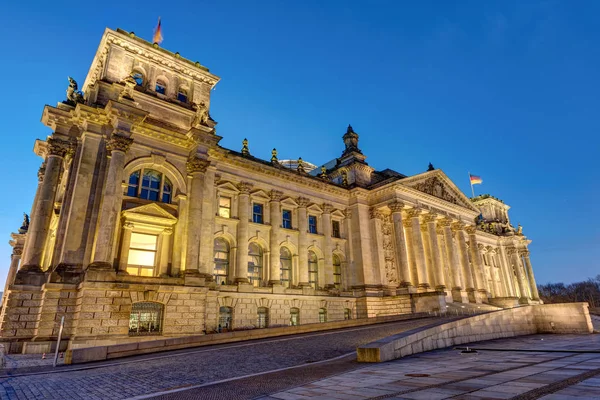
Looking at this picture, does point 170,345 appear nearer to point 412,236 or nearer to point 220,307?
point 220,307

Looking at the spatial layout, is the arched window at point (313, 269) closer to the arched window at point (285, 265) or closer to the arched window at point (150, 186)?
the arched window at point (285, 265)

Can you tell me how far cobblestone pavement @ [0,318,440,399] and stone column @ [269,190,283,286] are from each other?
14.2 metres

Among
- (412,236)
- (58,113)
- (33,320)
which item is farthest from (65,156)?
(412,236)

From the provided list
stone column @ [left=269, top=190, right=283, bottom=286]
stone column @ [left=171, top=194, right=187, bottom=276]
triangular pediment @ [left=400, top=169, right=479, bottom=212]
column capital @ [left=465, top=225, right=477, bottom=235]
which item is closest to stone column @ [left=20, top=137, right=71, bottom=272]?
stone column @ [left=171, top=194, right=187, bottom=276]

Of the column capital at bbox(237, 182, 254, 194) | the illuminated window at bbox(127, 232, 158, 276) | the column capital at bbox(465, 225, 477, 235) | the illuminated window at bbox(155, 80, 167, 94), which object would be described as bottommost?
the illuminated window at bbox(127, 232, 158, 276)

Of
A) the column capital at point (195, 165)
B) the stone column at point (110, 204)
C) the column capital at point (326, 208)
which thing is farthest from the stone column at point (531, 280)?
the stone column at point (110, 204)

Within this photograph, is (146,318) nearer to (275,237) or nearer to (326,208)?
(275,237)

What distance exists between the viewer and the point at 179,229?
2562cm

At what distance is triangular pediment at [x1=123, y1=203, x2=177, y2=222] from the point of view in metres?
23.8

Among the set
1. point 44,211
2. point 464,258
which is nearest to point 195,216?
point 44,211

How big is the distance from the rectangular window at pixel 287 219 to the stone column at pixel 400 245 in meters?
11.7

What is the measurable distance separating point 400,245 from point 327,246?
8.66 metres

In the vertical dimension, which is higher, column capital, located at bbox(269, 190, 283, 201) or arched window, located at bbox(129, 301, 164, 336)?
column capital, located at bbox(269, 190, 283, 201)

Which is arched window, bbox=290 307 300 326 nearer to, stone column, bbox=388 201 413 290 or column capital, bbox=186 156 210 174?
stone column, bbox=388 201 413 290
